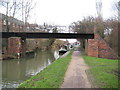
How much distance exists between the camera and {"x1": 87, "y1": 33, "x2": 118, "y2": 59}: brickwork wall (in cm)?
1868

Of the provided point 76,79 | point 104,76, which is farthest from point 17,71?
point 104,76

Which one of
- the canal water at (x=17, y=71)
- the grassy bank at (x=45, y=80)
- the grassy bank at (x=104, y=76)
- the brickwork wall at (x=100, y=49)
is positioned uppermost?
the brickwork wall at (x=100, y=49)

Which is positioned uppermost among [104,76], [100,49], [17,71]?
[100,49]

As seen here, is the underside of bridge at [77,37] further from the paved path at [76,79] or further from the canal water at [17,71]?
the paved path at [76,79]

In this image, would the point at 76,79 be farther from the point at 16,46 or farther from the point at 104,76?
the point at 16,46

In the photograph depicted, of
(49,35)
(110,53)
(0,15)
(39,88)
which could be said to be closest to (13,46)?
(49,35)

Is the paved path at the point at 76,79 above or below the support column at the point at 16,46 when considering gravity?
below

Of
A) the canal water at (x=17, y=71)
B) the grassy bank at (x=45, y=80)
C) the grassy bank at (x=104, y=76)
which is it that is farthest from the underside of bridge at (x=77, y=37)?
the grassy bank at (x=45, y=80)

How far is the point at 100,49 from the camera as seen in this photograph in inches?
765

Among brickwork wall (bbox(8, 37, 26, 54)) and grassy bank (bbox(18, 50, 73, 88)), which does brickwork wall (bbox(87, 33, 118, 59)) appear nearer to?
grassy bank (bbox(18, 50, 73, 88))

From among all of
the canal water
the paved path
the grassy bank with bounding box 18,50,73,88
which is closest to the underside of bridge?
the canal water

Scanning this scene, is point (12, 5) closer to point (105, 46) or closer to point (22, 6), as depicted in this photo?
point (22, 6)

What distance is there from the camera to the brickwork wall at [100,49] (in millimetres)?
18684

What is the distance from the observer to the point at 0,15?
114 feet
